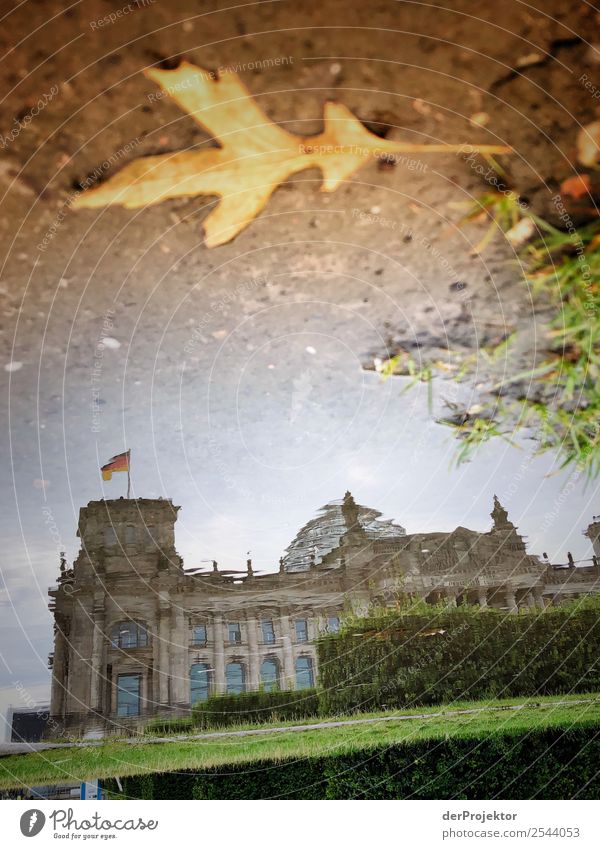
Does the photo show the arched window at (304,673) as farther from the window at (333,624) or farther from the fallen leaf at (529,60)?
the fallen leaf at (529,60)

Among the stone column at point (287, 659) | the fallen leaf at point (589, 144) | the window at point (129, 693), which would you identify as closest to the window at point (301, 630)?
the stone column at point (287, 659)

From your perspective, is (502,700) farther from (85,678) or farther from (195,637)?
(85,678)

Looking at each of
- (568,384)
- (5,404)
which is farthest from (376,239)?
(5,404)

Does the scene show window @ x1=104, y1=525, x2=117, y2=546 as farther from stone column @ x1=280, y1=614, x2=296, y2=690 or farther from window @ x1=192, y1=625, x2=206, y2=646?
stone column @ x1=280, y1=614, x2=296, y2=690

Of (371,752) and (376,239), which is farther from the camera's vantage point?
(371,752)

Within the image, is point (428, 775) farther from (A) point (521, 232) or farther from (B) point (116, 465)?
(A) point (521, 232)

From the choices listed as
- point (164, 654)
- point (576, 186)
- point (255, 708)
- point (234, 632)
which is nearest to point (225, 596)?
point (234, 632)

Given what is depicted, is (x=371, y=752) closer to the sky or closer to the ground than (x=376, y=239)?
closer to the ground
